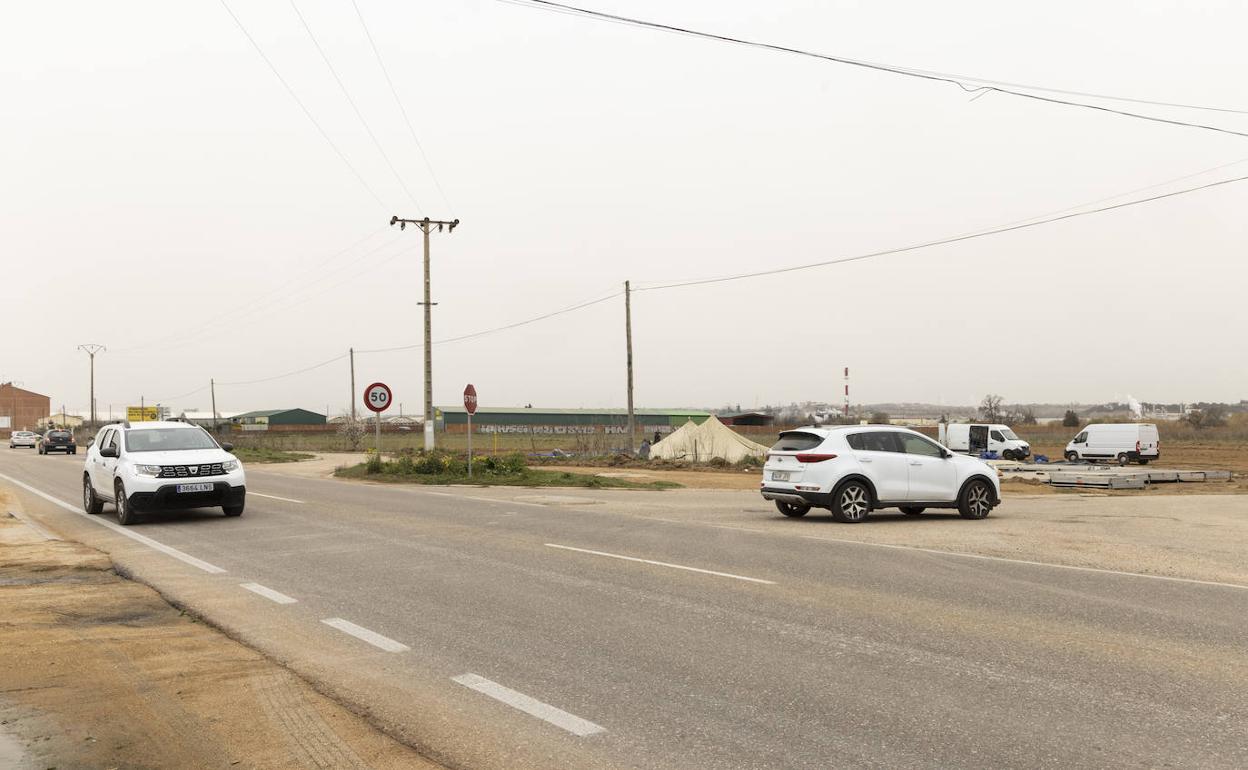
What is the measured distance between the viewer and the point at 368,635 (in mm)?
6883

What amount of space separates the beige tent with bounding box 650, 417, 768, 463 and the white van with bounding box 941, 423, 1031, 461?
10.7 metres

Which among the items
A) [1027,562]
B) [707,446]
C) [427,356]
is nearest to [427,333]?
[427,356]

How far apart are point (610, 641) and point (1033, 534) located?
951 cm

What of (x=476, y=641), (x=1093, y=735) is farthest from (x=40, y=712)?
(x=1093, y=735)

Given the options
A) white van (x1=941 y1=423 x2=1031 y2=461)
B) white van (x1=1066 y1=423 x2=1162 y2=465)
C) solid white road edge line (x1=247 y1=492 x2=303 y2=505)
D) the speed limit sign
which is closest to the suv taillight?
solid white road edge line (x1=247 y1=492 x2=303 y2=505)

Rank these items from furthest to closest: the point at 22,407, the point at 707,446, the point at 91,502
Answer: the point at 22,407 < the point at 707,446 < the point at 91,502

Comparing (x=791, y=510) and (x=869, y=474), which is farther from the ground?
(x=869, y=474)

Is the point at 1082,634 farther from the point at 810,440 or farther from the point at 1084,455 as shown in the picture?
the point at 1084,455

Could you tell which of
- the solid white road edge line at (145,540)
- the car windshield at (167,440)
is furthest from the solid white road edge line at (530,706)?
the car windshield at (167,440)

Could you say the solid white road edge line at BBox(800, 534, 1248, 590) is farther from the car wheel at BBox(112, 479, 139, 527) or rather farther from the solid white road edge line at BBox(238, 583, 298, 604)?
the car wheel at BBox(112, 479, 139, 527)

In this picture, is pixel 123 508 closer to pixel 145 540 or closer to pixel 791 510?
pixel 145 540

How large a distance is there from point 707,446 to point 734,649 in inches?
1399

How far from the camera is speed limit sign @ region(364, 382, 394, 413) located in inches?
1118

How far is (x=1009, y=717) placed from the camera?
16.2ft
